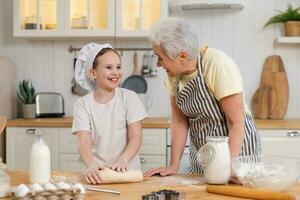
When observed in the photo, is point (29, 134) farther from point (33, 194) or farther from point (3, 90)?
point (33, 194)

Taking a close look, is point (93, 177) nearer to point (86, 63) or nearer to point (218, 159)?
point (218, 159)

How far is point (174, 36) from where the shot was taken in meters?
1.92

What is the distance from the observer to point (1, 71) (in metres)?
3.78

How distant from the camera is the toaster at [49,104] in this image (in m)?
3.95

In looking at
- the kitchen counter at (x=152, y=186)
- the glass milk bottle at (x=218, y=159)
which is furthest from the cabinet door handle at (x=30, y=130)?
the glass milk bottle at (x=218, y=159)

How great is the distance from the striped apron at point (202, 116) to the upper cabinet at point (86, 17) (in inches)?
64.3

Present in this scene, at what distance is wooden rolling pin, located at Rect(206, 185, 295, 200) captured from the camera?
5.17 ft

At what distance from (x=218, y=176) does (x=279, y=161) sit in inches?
8.9

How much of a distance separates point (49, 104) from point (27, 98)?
0.57ft

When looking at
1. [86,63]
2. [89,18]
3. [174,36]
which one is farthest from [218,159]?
[89,18]

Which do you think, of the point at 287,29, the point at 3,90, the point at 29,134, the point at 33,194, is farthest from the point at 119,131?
the point at 287,29

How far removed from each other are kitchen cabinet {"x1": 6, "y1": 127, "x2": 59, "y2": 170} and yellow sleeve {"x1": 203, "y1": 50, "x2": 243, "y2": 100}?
1.87 metres

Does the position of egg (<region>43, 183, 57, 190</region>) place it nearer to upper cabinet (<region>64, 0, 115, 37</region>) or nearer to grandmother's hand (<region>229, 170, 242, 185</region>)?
grandmother's hand (<region>229, 170, 242, 185</region>)

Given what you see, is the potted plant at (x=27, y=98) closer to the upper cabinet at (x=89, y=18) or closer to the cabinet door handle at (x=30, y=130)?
the cabinet door handle at (x=30, y=130)
